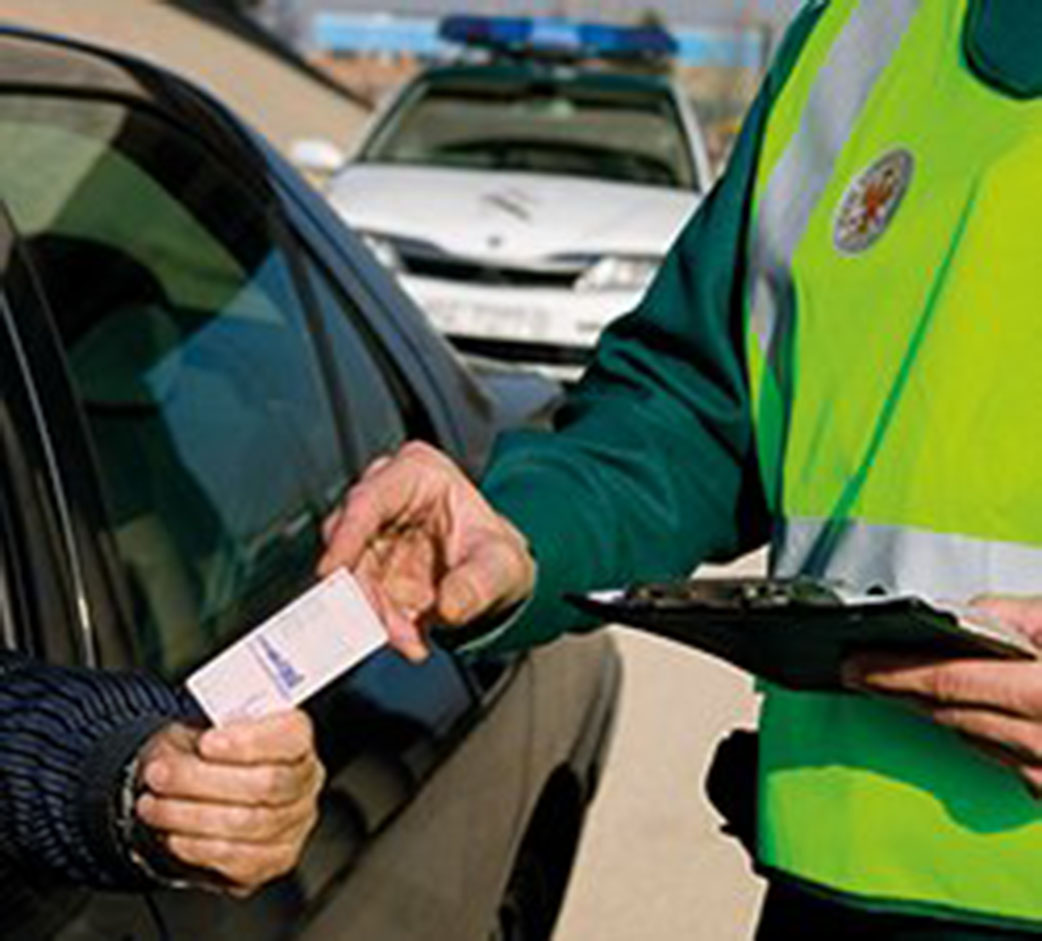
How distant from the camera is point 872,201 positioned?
1413mm

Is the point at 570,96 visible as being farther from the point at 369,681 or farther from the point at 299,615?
the point at 299,615

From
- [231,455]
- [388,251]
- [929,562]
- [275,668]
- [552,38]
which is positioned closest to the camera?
[275,668]

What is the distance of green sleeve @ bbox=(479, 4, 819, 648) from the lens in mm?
1539

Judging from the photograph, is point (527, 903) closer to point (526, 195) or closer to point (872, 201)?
point (872, 201)

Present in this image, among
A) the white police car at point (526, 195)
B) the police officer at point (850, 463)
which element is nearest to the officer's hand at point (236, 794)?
the police officer at point (850, 463)

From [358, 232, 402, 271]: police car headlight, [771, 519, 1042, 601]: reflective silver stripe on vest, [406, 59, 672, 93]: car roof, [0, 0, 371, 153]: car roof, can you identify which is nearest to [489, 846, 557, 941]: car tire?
[771, 519, 1042, 601]: reflective silver stripe on vest

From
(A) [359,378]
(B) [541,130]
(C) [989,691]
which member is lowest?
(B) [541,130]

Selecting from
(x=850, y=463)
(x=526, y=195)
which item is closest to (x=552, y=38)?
(x=526, y=195)

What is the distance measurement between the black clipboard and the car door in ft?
1.88

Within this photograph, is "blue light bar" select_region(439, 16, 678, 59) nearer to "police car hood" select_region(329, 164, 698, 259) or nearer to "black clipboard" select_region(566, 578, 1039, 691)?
"police car hood" select_region(329, 164, 698, 259)

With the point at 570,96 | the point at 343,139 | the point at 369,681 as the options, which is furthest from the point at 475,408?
the point at 343,139

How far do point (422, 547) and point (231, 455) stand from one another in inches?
39.0

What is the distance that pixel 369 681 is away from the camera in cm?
215

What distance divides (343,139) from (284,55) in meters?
1.82
